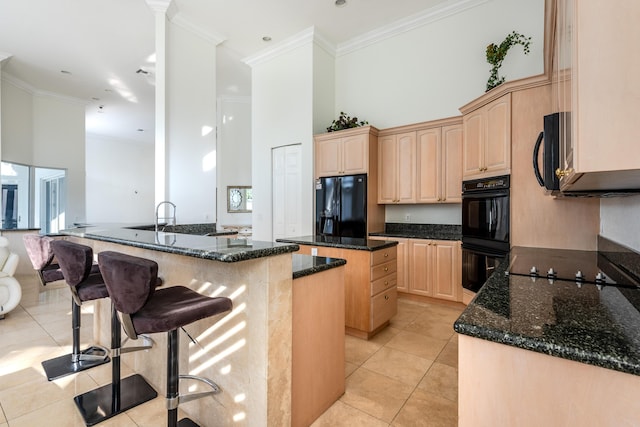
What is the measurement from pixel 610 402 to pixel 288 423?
1345 millimetres

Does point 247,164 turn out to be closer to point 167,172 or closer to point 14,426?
point 167,172

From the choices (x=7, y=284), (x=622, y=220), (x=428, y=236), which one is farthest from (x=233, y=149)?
(x=622, y=220)

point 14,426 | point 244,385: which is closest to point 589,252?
point 244,385

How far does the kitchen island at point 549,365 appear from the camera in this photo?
2.05 feet

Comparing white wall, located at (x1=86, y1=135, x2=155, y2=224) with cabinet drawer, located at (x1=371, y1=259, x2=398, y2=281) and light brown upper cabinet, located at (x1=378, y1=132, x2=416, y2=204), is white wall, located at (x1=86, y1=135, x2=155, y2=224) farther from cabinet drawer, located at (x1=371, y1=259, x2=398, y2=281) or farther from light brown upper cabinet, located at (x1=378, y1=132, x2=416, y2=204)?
cabinet drawer, located at (x1=371, y1=259, x2=398, y2=281)

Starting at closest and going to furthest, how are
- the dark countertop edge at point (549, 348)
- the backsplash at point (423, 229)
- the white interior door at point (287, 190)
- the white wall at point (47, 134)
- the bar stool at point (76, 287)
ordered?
the dark countertop edge at point (549, 348) < the bar stool at point (76, 287) < the backsplash at point (423, 229) < the white interior door at point (287, 190) < the white wall at point (47, 134)

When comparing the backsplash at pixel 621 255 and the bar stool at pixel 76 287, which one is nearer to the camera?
the backsplash at pixel 621 255

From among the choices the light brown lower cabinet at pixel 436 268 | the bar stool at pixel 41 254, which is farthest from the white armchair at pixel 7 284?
the light brown lower cabinet at pixel 436 268

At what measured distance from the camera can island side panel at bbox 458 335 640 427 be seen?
0.62 metres

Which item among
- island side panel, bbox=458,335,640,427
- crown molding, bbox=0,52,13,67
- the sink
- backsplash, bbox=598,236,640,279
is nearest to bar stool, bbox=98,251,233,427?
island side panel, bbox=458,335,640,427

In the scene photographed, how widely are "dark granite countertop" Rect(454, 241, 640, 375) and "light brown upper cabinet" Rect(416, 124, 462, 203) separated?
2750mm

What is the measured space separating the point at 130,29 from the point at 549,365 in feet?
19.2

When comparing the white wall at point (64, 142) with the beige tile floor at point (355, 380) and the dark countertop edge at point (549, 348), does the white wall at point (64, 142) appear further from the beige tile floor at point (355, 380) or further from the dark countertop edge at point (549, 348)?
the dark countertop edge at point (549, 348)

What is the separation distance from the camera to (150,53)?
503cm
